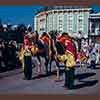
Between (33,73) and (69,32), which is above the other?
(69,32)

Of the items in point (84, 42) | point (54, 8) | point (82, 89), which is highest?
point (54, 8)

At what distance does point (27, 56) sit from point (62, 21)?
0.59 meters

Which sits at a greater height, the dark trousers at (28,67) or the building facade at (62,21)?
the building facade at (62,21)

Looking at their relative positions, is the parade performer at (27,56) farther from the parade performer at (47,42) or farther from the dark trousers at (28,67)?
the parade performer at (47,42)

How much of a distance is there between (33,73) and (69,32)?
0.66 meters

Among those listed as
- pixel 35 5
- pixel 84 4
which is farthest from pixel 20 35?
pixel 84 4

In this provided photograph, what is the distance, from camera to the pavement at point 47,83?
6254 millimetres

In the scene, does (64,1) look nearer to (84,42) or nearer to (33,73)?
(84,42)

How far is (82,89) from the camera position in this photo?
627cm

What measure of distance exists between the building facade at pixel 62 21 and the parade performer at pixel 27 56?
0.21 metres

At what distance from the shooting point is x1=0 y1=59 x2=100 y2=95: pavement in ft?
20.5

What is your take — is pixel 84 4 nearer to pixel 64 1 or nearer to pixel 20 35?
pixel 64 1

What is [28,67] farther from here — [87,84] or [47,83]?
[87,84]

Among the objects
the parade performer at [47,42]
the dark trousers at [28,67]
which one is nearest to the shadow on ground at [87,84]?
the parade performer at [47,42]
